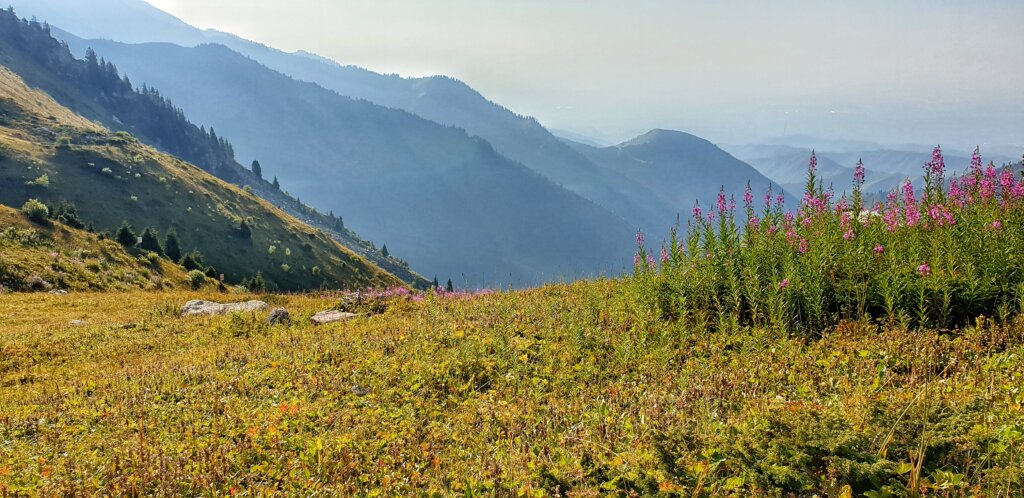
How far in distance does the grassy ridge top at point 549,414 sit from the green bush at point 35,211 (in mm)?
47985

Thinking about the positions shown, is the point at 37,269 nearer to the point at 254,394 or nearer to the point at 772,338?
the point at 254,394

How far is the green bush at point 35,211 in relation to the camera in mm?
45875

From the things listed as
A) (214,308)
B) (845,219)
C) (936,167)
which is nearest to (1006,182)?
(936,167)

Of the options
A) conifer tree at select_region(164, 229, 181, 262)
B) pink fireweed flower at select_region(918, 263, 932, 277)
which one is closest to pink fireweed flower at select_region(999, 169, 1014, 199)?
pink fireweed flower at select_region(918, 263, 932, 277)

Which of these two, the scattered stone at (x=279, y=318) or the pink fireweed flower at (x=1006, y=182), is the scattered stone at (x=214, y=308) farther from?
the pink fireweed flower at (x=1006, y=182)

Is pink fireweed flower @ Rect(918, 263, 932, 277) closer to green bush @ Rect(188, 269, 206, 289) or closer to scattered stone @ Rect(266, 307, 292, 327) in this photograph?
scattered stone @ Rect(266, 307, 292, 327)

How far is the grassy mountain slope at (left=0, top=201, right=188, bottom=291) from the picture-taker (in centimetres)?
2950

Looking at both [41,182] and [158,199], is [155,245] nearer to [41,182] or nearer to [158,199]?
[41,182]

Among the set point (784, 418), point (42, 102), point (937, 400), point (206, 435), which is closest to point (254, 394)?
point (206, 435)

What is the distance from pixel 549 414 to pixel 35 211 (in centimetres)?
6015

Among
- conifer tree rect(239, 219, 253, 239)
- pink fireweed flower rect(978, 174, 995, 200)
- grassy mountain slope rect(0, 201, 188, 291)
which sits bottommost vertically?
conifer tree rect(239, 219, 253, 239)


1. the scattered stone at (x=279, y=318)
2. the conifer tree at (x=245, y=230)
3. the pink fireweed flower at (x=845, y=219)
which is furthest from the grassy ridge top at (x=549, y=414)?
the conifer tree at (x=245, y=230)

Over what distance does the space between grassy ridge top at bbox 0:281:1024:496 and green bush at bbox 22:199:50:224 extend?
157 ft

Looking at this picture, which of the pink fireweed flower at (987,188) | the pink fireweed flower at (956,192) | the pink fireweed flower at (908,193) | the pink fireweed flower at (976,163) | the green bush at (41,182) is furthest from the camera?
the green bush at (41,182)
